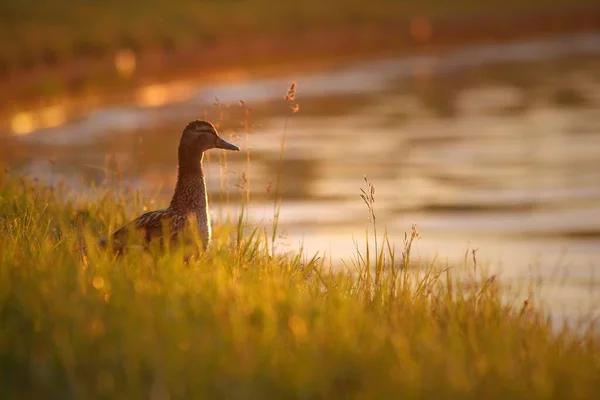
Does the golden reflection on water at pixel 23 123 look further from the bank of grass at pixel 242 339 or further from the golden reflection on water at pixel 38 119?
the bank of grass at pixel 242 339

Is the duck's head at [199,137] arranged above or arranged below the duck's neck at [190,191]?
above

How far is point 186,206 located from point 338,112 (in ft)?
63.4

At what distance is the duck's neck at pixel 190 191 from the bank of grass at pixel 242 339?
1.14m

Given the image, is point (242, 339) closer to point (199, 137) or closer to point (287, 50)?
point (199, 137)

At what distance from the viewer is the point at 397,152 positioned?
22047 mm

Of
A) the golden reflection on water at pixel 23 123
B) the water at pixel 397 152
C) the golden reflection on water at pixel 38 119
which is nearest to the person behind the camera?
the water at pixel 397 152

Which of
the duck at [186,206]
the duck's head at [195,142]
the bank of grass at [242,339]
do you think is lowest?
the bank of grass at [242,339]

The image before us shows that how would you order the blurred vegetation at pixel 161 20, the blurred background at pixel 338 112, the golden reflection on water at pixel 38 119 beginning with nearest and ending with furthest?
the blurred background at pixel 338 112
the golden reflection on water at pixel 38 119
the blurred vegetation at pixel 161 20

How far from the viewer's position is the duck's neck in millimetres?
9680

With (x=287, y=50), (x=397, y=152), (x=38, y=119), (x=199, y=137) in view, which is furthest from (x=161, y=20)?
(x=199, y=137)

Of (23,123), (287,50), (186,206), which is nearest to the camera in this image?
(186,206)

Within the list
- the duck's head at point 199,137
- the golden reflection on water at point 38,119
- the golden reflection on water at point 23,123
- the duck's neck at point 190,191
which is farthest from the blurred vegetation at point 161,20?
the duck's neck at point 190,191

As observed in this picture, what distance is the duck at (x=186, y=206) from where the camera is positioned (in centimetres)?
923

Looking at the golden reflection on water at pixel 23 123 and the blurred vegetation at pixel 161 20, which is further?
the blurred vegetation at pixel 161 20
